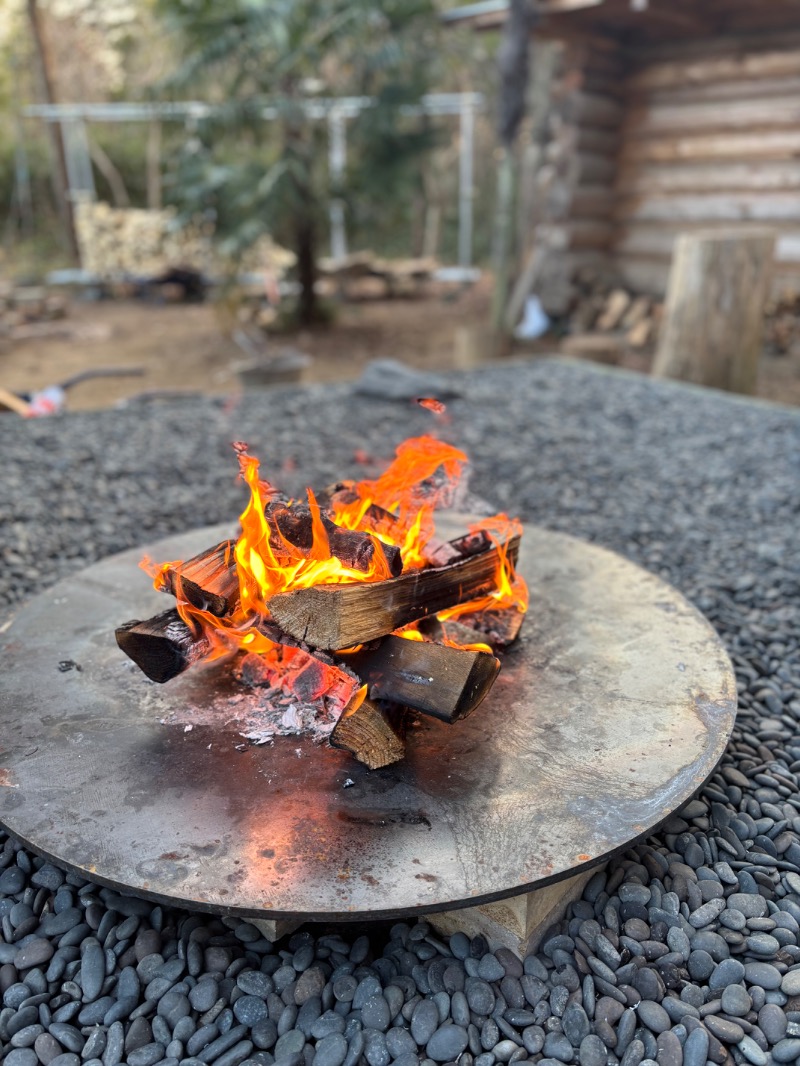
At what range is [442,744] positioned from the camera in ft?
5.83

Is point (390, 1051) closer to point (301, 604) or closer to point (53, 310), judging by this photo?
point (301, 604)

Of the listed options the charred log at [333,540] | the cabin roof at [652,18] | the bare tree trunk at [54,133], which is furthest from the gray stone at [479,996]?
the bare tree trunk at [54,133]

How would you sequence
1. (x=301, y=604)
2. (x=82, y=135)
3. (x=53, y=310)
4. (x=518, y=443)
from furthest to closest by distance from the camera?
(x=82, y=135) → (x=53, y=310) → (x=518, y=443) → (x=301, y=604)

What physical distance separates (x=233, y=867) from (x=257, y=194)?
8570 mm

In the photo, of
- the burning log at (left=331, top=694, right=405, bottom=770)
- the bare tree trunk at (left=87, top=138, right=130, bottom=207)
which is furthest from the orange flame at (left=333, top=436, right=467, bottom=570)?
the bare tree trunk at (left=87, top=138, right=130, bottom=207)

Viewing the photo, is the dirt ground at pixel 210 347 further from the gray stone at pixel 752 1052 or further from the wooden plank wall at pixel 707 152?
the gray stone at pixel 752 1052

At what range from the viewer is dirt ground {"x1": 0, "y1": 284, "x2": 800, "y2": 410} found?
8.12 metres

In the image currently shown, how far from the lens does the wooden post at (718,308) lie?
5.63 meters

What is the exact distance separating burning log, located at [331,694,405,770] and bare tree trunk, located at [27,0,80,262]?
13621 mm

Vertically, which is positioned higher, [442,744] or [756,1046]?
[442,744]

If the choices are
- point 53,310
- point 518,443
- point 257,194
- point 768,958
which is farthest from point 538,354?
point 768,958

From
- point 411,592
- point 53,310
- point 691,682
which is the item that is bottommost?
point 53,310

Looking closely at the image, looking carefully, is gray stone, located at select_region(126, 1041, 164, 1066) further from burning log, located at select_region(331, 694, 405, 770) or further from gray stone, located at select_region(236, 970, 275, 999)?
burning log, located at select_region(331, 694, 405, 770)

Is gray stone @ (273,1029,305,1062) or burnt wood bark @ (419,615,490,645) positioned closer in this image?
gray stone @ (273,1029,305,1062)
